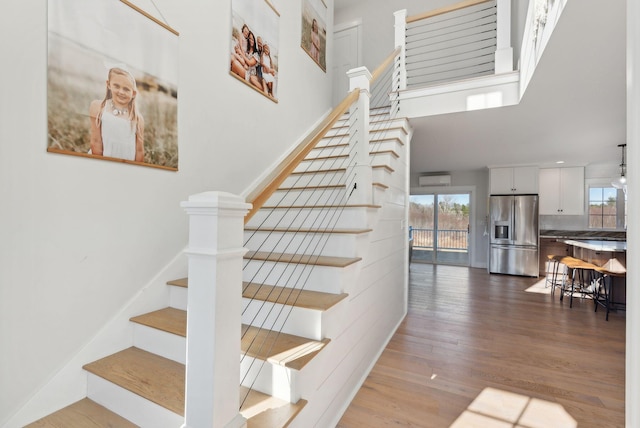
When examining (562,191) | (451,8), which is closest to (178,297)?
(451,8)

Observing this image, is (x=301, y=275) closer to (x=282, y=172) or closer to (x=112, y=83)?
(x=282, y=172)

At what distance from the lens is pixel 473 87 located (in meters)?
3.34

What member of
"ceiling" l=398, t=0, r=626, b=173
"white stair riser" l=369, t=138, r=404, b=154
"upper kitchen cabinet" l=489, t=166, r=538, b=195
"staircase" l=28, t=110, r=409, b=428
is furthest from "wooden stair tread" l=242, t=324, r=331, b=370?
"upper kitchen cabinet" l=489, t=166, r=538, b=195

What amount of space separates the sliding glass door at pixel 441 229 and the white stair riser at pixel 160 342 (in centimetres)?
702

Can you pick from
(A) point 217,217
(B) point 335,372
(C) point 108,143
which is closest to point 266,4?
(C) point 108,143

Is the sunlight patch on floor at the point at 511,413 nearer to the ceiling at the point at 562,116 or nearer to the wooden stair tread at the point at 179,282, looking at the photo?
the wooden stair tread at the point at 179,282

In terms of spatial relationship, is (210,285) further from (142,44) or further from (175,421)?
(142,44)

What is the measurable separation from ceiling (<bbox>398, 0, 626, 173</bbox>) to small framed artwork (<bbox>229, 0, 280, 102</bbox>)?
5.92 ft

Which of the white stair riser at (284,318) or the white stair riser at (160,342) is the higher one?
the white stair riser at (284,318)

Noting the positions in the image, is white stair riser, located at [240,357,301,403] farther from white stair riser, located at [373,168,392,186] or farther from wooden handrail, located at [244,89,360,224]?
white stair riser, located at [373,168,392,186]

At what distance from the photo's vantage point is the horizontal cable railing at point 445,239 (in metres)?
7.54

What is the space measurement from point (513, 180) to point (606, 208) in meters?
1.89

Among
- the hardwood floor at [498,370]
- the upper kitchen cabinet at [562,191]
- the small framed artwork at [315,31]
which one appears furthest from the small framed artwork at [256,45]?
the upper kitchen cabinet at [562,191]

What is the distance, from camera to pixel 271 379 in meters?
1.43
